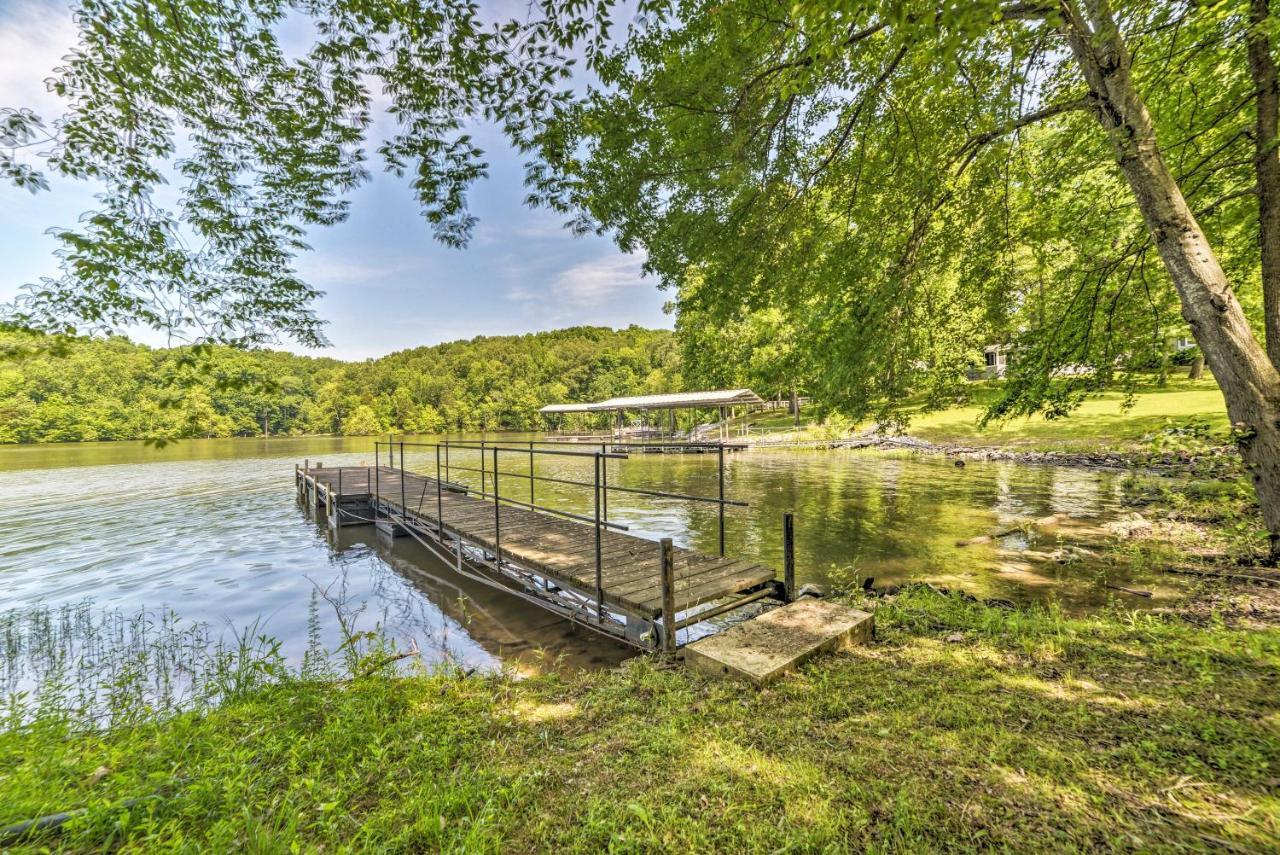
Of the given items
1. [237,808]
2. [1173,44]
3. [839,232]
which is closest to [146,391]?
[237,808]

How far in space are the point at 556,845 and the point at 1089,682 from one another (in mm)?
3407

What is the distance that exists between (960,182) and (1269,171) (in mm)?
2744

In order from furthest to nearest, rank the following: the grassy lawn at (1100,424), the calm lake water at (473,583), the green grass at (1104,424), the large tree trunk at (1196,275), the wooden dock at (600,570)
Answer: the green grass at (1104,424)
the grassy lawn at (1100,424)
the calm lake water at (473,583)
the wooden dock at (600,570)
the large tree trunk at (1196,275)

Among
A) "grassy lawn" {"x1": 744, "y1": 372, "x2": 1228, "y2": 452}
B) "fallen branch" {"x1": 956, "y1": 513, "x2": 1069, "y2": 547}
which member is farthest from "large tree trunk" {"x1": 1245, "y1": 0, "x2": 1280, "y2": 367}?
"grassy lawn" {"x1": 744, "y1": 372, "x2": 1228, "y2": 452}

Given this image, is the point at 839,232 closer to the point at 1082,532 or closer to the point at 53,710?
the point at 1082,532

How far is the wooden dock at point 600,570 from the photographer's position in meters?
4.82

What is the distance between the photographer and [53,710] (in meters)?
3.74

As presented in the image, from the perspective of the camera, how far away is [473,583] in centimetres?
854

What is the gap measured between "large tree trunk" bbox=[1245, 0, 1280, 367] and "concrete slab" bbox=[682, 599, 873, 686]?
16.3 feet

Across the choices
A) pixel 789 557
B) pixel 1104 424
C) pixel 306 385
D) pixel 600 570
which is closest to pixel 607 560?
pixel 600 570

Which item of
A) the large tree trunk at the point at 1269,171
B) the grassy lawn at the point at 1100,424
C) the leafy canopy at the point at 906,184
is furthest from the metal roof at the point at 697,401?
the large tree trunk at the point at 1269,171

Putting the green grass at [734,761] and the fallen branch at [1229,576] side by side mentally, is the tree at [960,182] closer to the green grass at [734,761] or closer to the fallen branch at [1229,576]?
→ the fallen branch at [1229,576]

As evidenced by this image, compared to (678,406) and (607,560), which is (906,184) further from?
(678,406)

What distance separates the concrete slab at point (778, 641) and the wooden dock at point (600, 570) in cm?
60
